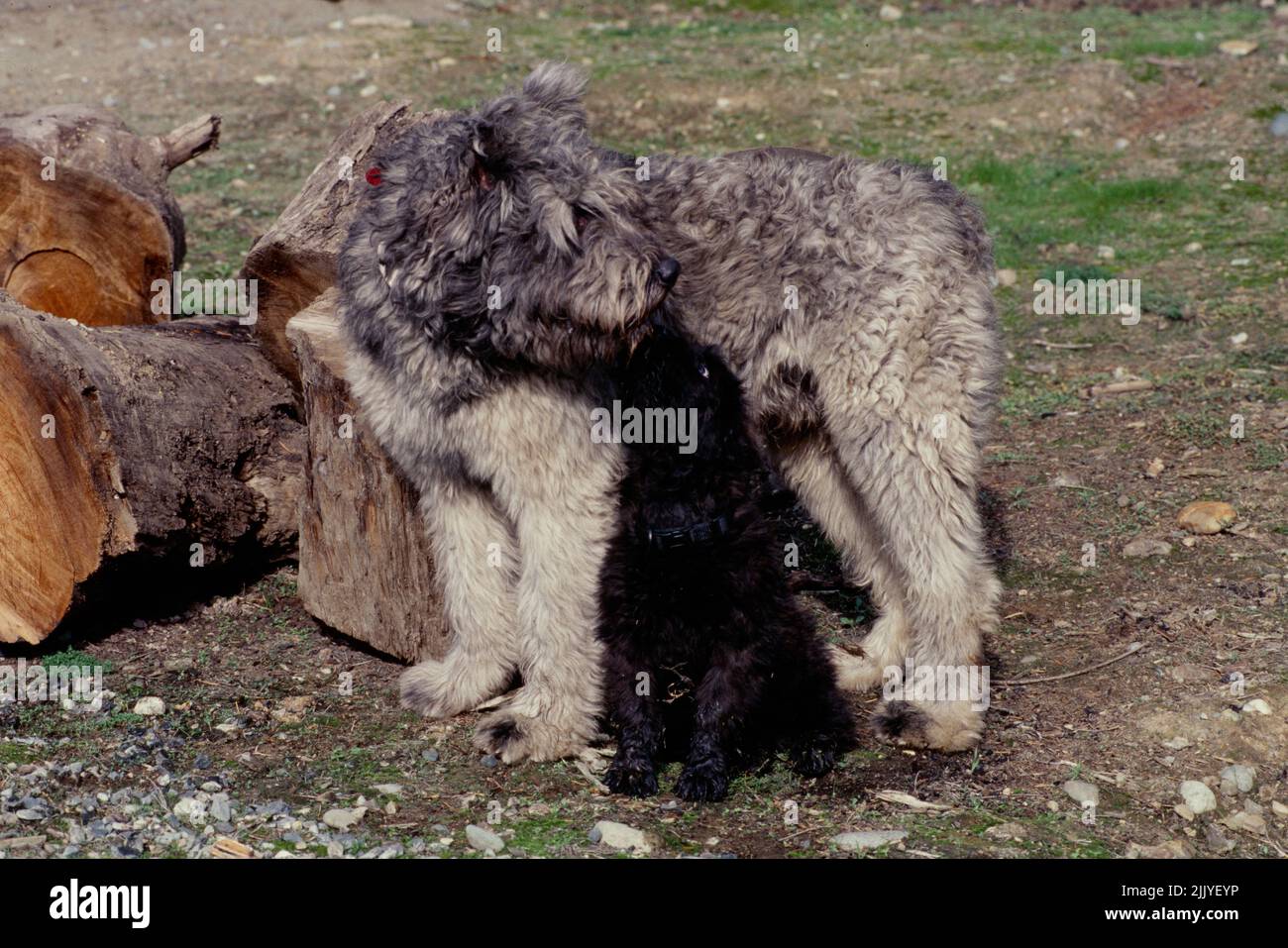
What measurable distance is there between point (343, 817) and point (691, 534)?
1.54m

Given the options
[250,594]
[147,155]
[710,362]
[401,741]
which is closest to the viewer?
[710,362]

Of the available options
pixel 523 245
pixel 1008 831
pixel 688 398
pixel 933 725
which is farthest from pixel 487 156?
pixel 1008 831

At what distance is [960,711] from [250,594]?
3.39 meters

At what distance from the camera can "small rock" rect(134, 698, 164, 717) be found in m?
5.63

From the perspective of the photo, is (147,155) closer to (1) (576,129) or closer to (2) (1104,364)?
(1) (576,129)

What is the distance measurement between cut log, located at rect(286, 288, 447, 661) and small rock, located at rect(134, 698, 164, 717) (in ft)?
2.88

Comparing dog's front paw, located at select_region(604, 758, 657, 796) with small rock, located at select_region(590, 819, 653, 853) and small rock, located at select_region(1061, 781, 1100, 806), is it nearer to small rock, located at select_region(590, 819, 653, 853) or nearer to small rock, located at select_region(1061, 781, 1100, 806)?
small rock, located at select_region(590, 819, 653, 853)

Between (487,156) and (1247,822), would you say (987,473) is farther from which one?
(487,156)

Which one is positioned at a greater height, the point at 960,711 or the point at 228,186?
the point at 228,186

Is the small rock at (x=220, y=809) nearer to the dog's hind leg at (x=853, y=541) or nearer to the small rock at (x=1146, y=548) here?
the dog's hind leg at (x=853, y=541)

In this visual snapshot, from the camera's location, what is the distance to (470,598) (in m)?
5.72

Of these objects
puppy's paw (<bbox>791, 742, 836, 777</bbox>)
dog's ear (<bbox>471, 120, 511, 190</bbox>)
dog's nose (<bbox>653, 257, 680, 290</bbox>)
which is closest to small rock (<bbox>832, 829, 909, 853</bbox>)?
puppy's paw (<bbox>791, 742, 836, 777</bbox>)
